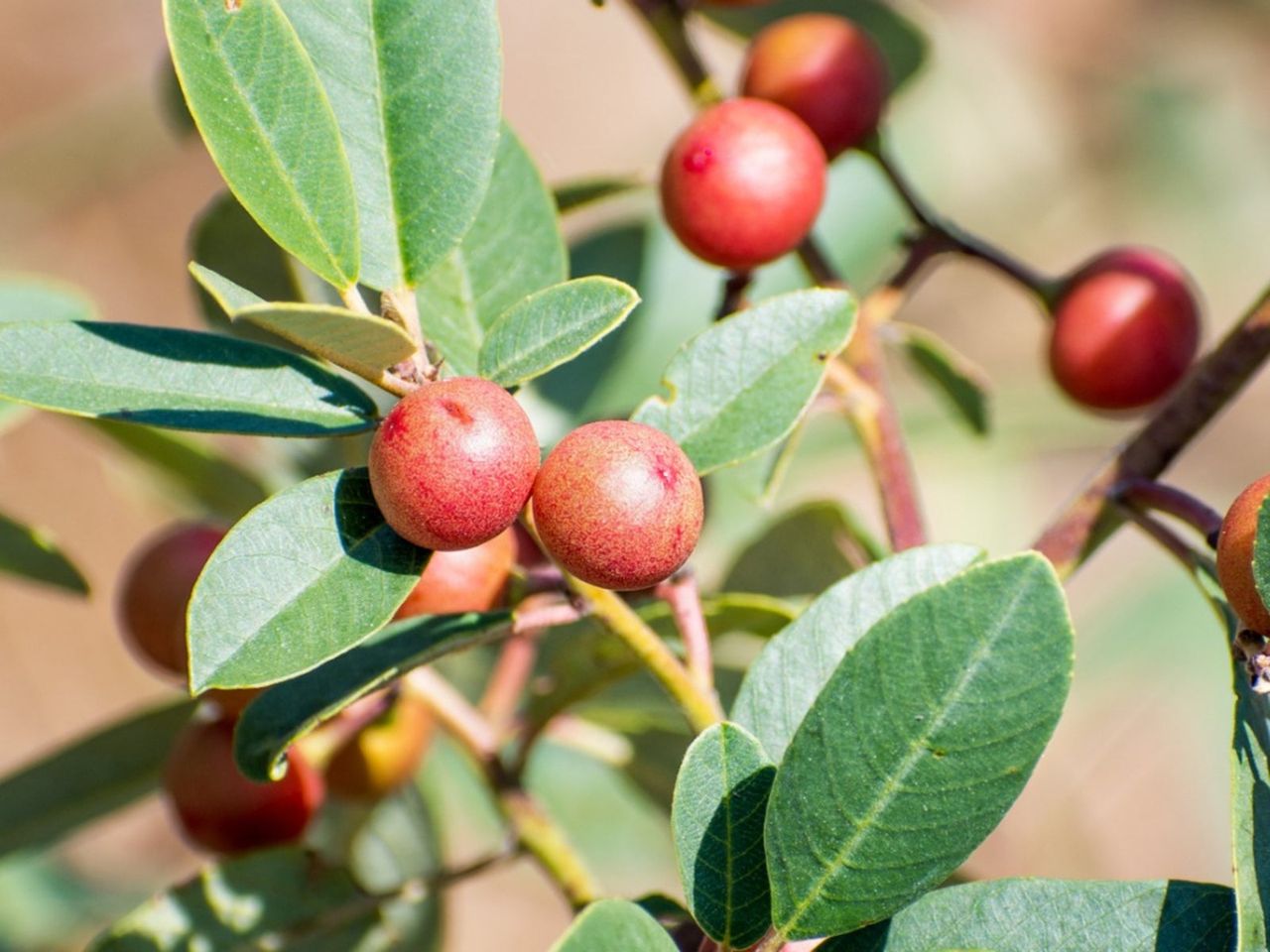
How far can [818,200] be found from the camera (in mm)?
1033

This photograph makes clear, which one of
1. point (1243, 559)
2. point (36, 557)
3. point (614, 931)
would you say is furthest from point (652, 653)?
point (36, 557)

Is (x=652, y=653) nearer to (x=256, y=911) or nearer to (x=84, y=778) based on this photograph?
(x=256, y=911)

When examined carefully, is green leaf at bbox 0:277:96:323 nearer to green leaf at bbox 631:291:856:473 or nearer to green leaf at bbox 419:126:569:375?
green leaf at bbox 419:126:569:375

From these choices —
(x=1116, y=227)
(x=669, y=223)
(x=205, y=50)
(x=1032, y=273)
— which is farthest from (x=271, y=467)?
(x=1116, y=227)

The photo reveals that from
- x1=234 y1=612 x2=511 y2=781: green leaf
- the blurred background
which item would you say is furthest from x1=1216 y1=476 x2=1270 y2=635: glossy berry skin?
the blurred background

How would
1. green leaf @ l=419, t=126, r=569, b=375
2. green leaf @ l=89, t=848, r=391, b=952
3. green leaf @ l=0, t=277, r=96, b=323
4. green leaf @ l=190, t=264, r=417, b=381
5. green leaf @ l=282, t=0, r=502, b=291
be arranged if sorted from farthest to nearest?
green leaf @ l=0, t=277, r=96, b=323 < green leaf @ l=89, t=848, r=391, b=952 < green leaf @ l=419, t=126, r=569, b=375 < green leaf @ l=282, t=0, r=502, b=291 < green leaf @ l=190, t=264, r=417, b=381

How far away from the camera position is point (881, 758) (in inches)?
25.8

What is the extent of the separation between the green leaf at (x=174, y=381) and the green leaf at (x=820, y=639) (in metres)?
0.26

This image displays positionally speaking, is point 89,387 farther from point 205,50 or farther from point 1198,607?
point 1198,607

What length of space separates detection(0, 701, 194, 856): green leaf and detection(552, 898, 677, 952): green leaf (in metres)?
0.74

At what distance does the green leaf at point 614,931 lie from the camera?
634mm

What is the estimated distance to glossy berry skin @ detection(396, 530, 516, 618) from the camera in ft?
2.94

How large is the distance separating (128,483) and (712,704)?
98 cm

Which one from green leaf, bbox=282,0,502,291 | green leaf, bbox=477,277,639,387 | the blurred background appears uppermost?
green leaf, bbox=282,0,502,291
